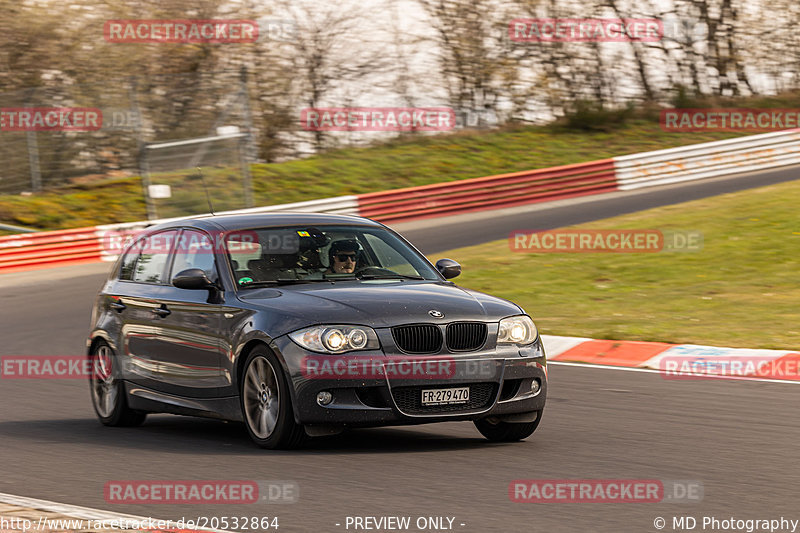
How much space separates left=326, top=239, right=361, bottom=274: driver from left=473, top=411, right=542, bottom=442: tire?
1379 mm

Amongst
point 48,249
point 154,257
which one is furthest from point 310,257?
point 48,249

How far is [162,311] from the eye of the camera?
899 centimetres

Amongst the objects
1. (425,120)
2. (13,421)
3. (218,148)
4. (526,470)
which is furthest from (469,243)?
(526,470)

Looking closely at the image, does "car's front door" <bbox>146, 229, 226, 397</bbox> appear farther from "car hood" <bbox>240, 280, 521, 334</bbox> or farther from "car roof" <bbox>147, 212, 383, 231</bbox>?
"car hood" <bbox>240, 280, 521, 334</bbox>

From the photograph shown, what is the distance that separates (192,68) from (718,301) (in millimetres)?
20819

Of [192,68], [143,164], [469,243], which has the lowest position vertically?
[469,243]

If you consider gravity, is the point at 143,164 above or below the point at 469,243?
above

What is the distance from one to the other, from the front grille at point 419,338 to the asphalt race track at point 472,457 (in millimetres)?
656

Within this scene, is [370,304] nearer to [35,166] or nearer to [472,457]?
[472,457]

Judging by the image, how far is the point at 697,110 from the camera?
34781 mm

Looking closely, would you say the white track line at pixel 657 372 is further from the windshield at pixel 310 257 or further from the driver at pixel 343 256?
the driver at pixel 343 256

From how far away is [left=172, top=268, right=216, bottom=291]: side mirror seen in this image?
8.30 meters

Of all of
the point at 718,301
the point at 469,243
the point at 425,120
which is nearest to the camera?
the point at 718,301

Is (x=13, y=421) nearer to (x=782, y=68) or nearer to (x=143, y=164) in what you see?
(x=143, y=164)
